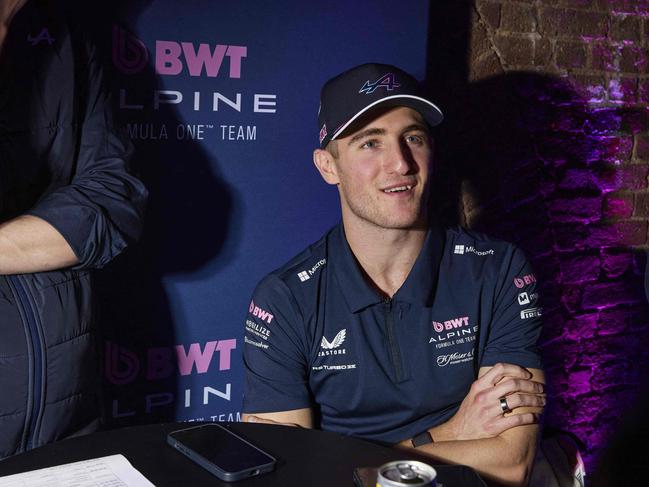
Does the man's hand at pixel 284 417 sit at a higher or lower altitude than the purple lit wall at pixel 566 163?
lower

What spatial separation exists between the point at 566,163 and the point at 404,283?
134cm

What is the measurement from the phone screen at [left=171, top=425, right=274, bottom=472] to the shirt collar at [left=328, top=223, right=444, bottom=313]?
532 millimetres

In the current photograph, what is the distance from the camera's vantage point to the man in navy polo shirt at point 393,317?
69.9 inches

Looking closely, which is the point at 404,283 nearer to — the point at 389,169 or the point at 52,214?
the point at 389,169

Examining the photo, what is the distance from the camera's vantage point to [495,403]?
67.4 inches

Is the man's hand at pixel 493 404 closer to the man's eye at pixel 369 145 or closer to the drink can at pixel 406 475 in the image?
the man's eye at pixel 369 145

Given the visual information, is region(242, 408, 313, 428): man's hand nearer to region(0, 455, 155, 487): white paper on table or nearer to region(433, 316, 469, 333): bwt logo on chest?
region(433, 316, 469, 333): bwt logo on chest

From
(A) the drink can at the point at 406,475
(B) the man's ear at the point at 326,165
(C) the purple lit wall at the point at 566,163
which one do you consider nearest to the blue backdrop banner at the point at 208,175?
(B) the man's ear at the point at 326,165

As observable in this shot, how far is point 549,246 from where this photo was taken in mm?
2941

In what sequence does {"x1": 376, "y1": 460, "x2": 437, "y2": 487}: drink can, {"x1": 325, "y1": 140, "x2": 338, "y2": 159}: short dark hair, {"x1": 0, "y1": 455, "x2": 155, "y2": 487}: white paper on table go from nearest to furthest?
{"x1": 376, "y1": 460, "x2": 437, "y2": 487}: drink can → {"x1": 0, "y1": 455, "x2": 155, "y2": 487}: white paper on table → {"x1": 325, "y1": 140, "x2": 338, "y2": 159}: short dark hair

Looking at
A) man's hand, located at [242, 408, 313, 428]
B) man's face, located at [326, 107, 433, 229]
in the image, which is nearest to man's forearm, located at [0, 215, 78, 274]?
man's hand, located at [242, 408, 313, 428]

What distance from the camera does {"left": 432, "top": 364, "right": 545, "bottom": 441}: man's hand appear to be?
1.70 m

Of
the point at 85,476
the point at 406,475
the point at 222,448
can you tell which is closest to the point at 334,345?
the point at 222,448

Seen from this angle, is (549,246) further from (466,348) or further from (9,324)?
(9,324)
